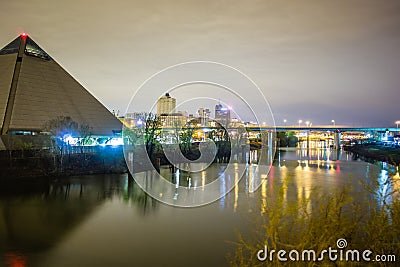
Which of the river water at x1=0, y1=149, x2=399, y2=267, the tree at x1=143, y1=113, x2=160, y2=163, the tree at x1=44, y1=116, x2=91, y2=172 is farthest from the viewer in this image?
the tree at x1=143, y1=113, x2=160, y2=163

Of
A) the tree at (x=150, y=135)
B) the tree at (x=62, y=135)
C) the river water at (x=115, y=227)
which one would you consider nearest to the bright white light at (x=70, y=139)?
the tree at (x=62, y=135)

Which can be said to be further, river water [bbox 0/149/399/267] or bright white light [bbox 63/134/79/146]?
bright white light [bbox 63/134/79/146]

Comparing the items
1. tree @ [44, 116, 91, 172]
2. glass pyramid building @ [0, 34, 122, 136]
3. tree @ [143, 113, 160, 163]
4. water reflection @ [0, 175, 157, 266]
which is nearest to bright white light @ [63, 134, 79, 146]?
tree @ [44, 116, 91, 172]

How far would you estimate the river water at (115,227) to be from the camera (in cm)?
775

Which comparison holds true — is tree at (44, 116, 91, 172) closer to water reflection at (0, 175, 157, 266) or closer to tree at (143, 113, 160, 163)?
water reflection at (0, 175, 157, 266)

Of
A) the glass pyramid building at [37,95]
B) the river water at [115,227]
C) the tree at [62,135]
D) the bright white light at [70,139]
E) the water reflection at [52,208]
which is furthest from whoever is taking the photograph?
the glass pyramid building at [37,95]

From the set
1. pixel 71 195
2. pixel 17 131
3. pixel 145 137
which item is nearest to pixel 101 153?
pixel 145 137

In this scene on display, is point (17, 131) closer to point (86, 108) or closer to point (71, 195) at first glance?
point (86, 108)

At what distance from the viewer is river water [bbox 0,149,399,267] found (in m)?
7.75

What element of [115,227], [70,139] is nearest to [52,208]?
[115,227]

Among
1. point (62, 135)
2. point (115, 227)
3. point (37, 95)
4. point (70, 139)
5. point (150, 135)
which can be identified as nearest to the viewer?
point (115, 227)

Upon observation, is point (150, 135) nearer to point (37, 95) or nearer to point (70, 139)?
point (70, 139)

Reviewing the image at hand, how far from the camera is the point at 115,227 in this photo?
10445mm

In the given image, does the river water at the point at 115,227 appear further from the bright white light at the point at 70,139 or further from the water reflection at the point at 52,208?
the bright white light at the point at 70,139
